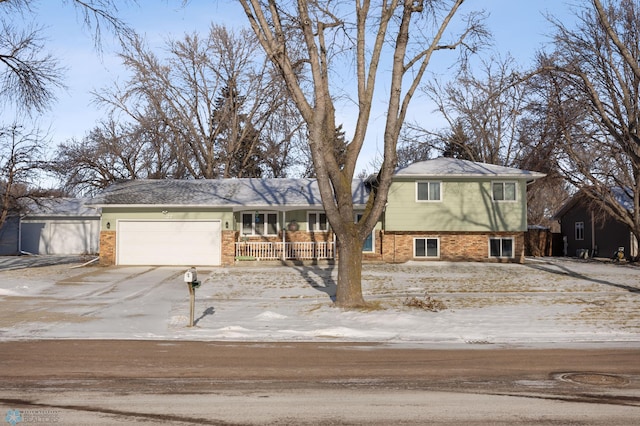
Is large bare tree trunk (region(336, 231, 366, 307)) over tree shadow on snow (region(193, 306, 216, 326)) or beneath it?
over

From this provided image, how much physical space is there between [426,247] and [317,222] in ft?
18.4

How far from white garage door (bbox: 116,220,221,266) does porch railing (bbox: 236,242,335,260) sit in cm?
143

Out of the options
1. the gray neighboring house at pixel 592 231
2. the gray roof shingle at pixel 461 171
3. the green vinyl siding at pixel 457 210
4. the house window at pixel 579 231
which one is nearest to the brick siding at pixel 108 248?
the green vinyl siding at pixel 457 210

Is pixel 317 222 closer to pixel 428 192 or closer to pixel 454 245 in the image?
pixel 428 192

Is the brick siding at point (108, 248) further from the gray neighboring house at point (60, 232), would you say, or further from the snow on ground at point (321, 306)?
the gray neighboring house at point (60, 232)

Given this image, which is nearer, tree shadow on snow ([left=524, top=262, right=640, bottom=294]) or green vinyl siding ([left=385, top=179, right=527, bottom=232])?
tree shadow on snow ([left=524, top=262, right=640, bottom=294])

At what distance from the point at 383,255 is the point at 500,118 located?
17.9m

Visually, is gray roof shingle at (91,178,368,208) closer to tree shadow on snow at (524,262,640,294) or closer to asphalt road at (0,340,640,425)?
tree shadow on snow at (524,262,640,294)

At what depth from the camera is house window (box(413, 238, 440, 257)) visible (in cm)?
3128

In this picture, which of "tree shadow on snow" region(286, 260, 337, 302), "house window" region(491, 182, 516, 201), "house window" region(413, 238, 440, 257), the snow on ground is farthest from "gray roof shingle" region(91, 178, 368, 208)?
"house window" region(491, 182, 516, 201)

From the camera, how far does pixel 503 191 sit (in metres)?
31.3

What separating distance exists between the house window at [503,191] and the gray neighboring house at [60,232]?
82.7 feet
